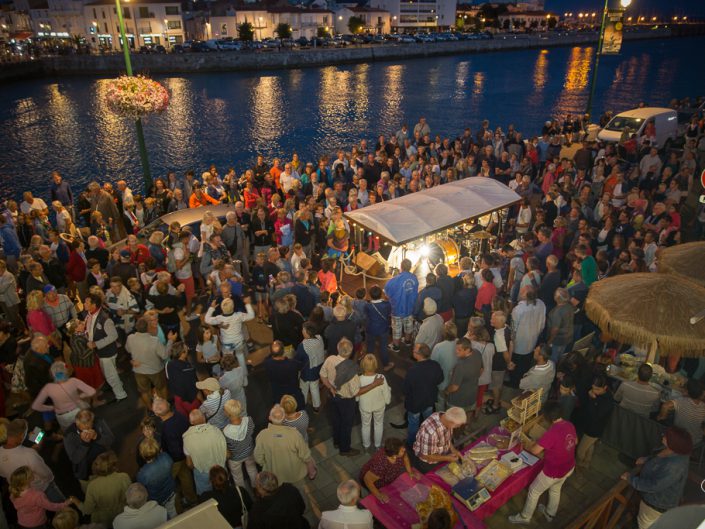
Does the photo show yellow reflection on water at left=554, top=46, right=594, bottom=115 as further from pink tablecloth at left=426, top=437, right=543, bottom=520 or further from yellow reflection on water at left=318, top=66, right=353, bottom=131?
pink tablecloth at left=426, top=437, right=543, bottom=520

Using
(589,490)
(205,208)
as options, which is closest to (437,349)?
(589,490)

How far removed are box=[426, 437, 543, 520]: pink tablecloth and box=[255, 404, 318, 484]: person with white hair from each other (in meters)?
1.57

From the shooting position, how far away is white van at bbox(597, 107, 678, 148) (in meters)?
19.9

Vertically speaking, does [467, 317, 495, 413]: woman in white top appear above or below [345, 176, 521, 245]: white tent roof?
below

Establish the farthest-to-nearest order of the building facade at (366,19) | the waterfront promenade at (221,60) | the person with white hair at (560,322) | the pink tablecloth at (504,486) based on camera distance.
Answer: the building facade at (366,19) → the waterfront promenade at (221,60) → the person with white hair at (560,322) → the pink tablecloth at (504,486)

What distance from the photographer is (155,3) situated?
91812mm

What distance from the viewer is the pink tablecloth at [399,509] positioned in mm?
5305

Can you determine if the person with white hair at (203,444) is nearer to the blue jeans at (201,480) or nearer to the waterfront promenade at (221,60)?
the blue jeans at (201,480)

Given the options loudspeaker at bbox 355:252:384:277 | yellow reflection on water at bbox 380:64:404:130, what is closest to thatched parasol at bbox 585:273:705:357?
loudspeaker at bbox 355:252:384:277

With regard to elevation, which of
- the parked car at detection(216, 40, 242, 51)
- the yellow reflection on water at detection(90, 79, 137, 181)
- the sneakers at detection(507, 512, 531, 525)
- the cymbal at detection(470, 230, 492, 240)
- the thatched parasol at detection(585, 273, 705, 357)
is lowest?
the yellow reflection on water at detection(90, 79, 137, 181)

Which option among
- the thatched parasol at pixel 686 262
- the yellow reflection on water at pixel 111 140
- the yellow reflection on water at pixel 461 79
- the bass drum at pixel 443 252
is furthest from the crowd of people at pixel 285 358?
the yellow reflection on water at pixel 461 79

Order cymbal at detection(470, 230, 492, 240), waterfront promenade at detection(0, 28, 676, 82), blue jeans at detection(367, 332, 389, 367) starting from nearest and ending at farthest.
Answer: blue jeans at detection(367, 332, 389, 367)
cymbal at detection(470, 230, 492, 240)
waterfront promenade at detection(0, 28, 676, 82)

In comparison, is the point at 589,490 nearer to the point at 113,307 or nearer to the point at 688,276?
the point at 688,276

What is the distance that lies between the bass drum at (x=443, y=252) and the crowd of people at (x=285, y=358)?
0.81 metres
